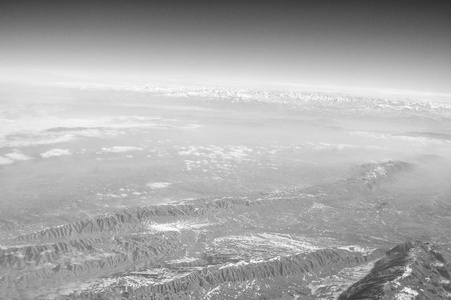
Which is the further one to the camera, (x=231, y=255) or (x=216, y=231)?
(x=216, y=231)

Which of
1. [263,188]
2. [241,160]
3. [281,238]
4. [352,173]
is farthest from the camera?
[241,160]

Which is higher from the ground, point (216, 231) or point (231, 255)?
point (216, 231)

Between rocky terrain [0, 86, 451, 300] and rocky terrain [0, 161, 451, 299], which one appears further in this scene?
rocky terrain [0, 86, 451, 300]

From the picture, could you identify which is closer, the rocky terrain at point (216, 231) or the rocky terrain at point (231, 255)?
the rocky terrain at point (231, 255)

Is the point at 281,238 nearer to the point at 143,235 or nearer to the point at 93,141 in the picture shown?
the point at 143,235

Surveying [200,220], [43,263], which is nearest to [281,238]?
[200,220]

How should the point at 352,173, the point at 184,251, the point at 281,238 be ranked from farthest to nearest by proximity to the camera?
the point at 352,173 < the point at 281,238 < the point at 184,251

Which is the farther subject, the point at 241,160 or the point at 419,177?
the point at 241,160

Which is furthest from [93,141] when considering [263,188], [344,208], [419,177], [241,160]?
[419,177]

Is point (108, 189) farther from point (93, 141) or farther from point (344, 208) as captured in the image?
point (93, 141)
